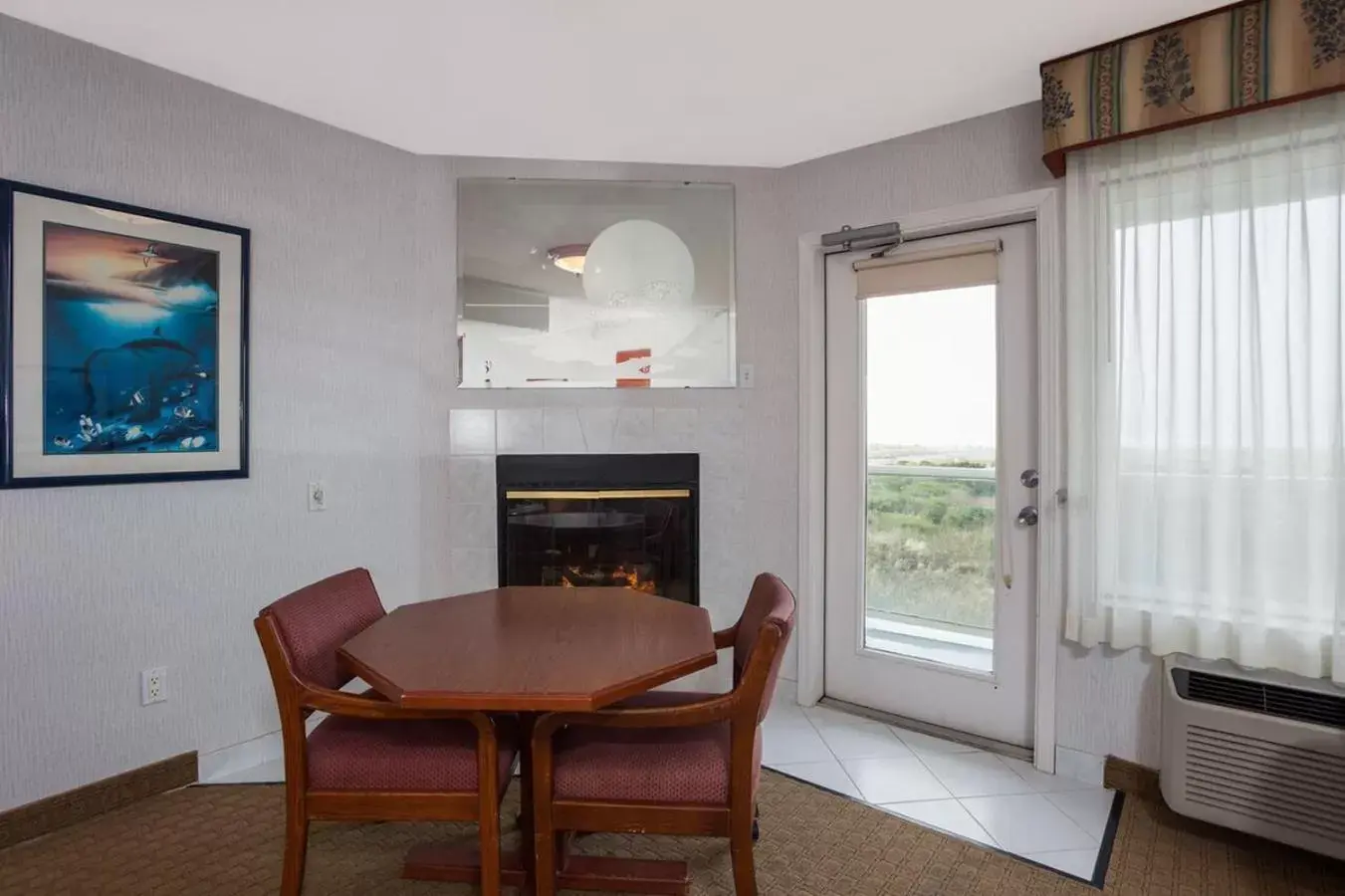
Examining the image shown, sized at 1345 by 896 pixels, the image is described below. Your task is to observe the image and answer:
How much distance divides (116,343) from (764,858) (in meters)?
2.49

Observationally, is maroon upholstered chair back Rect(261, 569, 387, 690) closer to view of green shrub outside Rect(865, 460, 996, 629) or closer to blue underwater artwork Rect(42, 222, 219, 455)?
blue underwater artwork Rect(42, 222, 219, 455)

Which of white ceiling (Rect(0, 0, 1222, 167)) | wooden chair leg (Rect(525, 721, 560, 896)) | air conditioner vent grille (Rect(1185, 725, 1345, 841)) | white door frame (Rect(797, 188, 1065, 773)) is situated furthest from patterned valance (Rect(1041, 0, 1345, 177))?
wooden chair leg (Rect(525, 721, 560, 896))

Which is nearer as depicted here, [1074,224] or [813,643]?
[1074,224]

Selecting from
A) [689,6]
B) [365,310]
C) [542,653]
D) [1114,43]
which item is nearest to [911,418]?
[1114,43]

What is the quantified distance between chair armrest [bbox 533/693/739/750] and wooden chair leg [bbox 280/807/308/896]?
57cm

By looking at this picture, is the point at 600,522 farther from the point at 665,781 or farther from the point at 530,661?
the point at 665,781

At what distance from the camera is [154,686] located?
7.97ft

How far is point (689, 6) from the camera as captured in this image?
2.02 metres

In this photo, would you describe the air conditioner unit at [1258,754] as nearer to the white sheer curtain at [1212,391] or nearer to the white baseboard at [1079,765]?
the white sheer curtain at [1212,391]

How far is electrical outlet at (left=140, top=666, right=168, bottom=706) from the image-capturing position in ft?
7.89

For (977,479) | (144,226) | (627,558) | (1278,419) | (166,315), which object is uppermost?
(144,226)

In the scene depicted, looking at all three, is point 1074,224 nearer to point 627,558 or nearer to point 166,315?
point 627,558

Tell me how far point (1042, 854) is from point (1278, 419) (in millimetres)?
1403

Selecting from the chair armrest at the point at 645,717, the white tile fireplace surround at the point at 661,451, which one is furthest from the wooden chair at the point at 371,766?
the white tile fireplace surround at the point at 661,451
